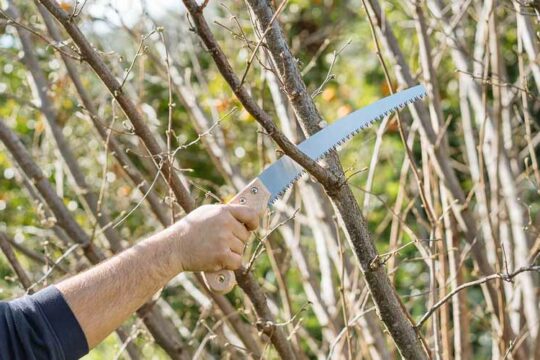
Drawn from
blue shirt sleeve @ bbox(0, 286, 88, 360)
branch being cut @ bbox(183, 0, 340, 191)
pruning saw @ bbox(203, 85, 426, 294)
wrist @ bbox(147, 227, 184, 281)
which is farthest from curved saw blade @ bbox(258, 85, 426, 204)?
blue shirt sleeve @ bbox(0, 286, 88, 360)

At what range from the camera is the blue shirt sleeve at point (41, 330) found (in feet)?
6.34

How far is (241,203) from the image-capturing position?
2.25 m

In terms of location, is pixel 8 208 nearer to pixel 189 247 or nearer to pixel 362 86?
pixel 362 86

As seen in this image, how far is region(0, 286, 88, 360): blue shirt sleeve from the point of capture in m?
1.93

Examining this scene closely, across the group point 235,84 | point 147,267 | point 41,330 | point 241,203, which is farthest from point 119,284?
point 235,84

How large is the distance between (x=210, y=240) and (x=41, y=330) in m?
0.39

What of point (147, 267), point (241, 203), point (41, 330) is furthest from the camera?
point (241, 203)

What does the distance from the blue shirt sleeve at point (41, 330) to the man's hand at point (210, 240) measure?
0.88 ft

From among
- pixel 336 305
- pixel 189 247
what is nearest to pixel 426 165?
pixel 336 305

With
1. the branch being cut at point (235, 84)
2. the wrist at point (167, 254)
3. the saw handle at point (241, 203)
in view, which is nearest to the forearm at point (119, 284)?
the wrist at point (167, 254)

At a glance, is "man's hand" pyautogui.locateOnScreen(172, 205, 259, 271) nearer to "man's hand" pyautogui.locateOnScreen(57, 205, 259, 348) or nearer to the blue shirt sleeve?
"man's hand" pyautogui.locateOnScreen(57, 205, 259, 348)

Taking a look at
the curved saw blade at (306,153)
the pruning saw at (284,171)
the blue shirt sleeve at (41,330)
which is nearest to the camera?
the blue shirt sleeve at (41,330)

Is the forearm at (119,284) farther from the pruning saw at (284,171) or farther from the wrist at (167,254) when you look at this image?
the pruning saw at (284,171)

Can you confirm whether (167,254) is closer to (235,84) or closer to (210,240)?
(210,240)
